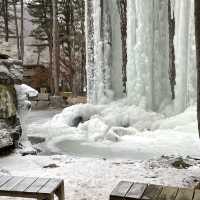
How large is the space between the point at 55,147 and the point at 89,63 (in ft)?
17.1

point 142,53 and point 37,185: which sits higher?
point 142,53

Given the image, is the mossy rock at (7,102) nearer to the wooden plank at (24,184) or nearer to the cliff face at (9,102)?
the cliff face at (9,102)

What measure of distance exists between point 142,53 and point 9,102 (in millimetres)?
5613

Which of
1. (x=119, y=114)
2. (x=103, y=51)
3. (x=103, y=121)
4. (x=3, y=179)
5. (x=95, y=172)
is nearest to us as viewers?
(x=3, y=179)

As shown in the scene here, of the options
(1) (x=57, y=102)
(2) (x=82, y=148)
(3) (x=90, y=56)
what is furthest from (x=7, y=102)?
(1) (x=57, y=102)

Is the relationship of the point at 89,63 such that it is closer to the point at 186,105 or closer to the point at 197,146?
the point at 186,105

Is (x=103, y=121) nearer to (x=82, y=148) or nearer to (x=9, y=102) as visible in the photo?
(x=82, y=148)

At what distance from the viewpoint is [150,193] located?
2.96m

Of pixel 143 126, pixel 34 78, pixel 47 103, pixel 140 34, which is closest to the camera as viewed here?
pixel 143 126

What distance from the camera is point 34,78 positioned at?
81.8 ft

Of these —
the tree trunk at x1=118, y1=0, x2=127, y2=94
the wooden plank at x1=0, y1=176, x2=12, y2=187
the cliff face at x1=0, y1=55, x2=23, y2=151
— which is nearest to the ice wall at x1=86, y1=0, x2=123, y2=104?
the tree trunk at x1=118, y1=0, x2=127, y2=94

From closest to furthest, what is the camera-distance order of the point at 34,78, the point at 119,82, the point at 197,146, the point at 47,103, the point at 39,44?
the point at 197,146 < the point at 119,82 < the point at 47,103 < the point at 34,78 < the point at 39,44

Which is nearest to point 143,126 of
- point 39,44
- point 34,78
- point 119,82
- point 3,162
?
point 119,82

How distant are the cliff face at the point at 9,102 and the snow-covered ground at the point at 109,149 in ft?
1.35
